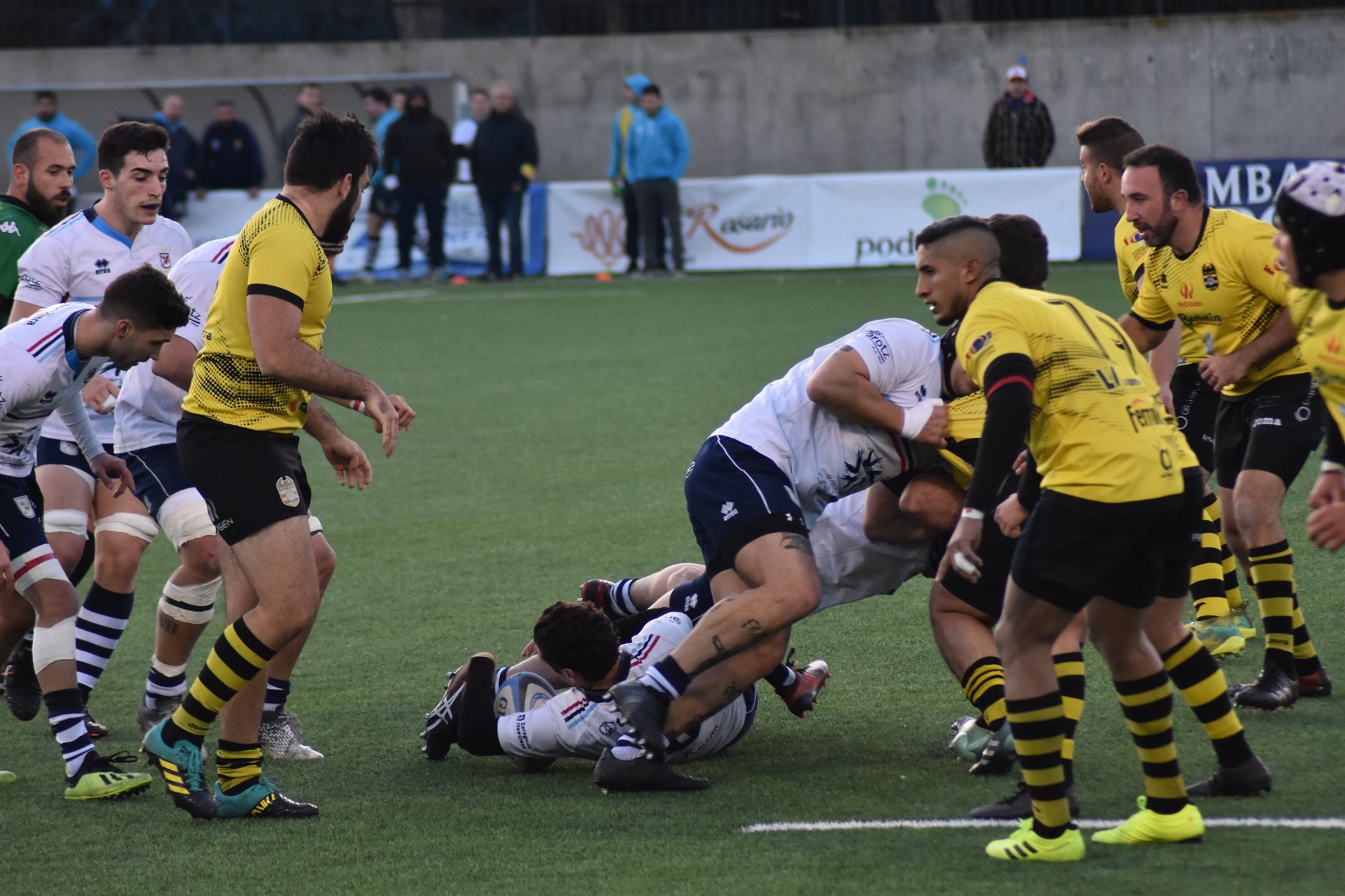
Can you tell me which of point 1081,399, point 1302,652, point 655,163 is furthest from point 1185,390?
point 655,163

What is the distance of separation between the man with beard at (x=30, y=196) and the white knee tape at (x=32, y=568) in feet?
4.66

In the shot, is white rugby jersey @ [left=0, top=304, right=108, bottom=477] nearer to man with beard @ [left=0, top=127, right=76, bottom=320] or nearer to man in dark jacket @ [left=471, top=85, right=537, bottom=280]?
man with beard @ [left=0, top=127, right=76, bottom=320]

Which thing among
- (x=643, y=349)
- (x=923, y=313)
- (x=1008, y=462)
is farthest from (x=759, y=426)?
(x=923, y=313)

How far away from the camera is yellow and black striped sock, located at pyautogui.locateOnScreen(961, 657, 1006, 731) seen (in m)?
4.73

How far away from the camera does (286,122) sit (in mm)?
25078

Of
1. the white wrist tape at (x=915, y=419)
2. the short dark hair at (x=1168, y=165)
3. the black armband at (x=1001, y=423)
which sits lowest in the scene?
the white wrist tape at (x=915, y=419)

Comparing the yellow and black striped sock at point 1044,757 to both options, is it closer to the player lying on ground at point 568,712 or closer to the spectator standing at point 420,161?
the player lying on ground at point 568,712

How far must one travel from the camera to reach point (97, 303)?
5.78 metres

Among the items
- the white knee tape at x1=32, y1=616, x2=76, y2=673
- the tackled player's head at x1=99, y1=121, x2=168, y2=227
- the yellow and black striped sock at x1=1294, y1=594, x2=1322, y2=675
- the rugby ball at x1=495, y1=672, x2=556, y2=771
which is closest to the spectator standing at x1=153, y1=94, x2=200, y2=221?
the tackled player's head at x1=99, y1=121, x2=168, y2=227

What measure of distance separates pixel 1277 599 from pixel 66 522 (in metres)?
4.36

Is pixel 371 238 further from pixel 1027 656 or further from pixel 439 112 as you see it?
pixel 1027 656

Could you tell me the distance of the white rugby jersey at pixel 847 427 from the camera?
16.3ft

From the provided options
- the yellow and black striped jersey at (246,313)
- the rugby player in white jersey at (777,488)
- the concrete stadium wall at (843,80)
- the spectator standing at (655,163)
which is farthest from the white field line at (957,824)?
the concrete stadium wall at (843,80)

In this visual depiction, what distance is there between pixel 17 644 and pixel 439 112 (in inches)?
835
